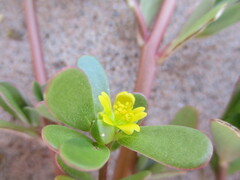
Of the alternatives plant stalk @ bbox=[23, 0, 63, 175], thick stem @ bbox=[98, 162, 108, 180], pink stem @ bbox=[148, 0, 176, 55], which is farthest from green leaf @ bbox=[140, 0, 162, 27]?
thick stem @ bbox=[98, 162, 108, 180]

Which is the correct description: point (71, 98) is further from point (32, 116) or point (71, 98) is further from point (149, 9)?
point (149, 9)

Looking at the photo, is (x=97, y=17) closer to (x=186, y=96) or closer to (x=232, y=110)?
(x=186, y=96)

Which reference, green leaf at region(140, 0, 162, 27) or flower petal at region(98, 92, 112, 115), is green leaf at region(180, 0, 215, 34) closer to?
green leaf at region(140, 0, 162, 27)

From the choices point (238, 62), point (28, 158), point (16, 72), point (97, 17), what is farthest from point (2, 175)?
point (238, 62)

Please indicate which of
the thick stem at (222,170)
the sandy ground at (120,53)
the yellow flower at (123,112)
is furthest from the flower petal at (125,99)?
the sandy ground at (120,53)

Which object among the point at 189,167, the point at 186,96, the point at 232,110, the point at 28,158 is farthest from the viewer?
the point at 186,96

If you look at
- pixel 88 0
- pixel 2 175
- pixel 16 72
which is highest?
pixel 88 0

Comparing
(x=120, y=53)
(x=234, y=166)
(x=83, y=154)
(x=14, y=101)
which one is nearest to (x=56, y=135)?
(x=83, y=154)

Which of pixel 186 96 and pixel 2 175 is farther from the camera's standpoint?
pixel 186 96
